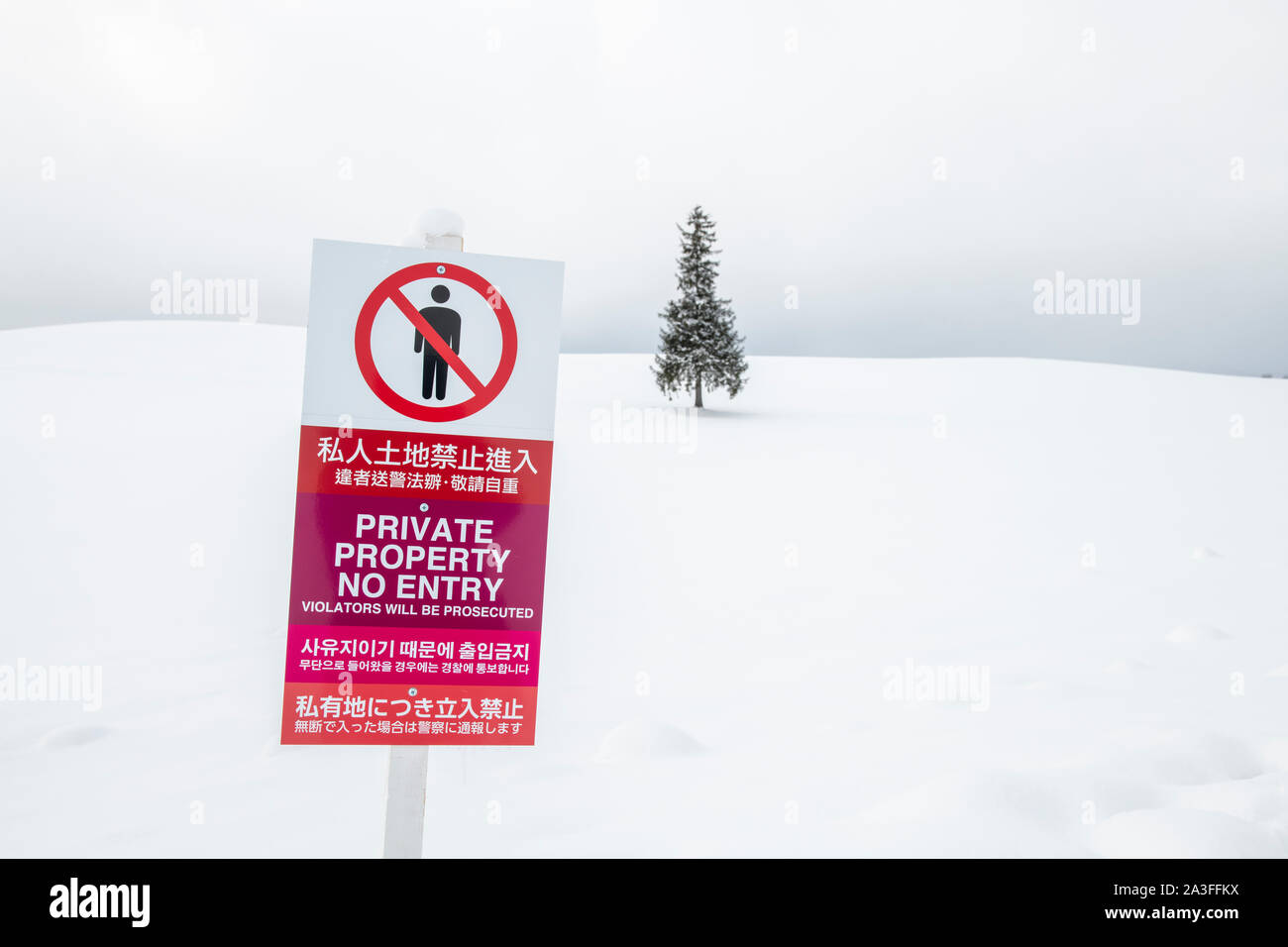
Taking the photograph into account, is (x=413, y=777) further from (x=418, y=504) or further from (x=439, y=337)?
(x=439, y=337)

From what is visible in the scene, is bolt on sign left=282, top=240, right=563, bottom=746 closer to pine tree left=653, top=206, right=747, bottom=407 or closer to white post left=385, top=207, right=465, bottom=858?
white post left=385, top=207, right=465, bottom=858

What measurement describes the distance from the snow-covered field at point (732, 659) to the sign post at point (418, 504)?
1176 mm

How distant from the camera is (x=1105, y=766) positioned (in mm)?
4113

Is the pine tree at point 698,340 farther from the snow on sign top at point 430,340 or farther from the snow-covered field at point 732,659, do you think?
the snow on sign top at point 430,340

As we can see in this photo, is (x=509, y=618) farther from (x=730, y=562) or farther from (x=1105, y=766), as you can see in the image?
(x=730, y=562)

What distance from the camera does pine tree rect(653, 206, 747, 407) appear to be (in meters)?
26.0

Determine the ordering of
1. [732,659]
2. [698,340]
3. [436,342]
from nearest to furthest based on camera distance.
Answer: [436,342], [732,659], [698,340]

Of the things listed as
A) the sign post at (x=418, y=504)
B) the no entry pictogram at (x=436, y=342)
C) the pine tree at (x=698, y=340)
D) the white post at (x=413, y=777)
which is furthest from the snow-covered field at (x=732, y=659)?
the pine tree at (x=698, y=340)

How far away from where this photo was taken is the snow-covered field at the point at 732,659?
3.78 metres

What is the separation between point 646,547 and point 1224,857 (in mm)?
6647

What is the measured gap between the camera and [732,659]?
617 cm

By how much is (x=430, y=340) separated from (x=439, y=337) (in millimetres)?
31

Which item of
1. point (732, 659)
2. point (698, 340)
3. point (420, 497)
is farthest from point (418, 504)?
point (698, 340)
